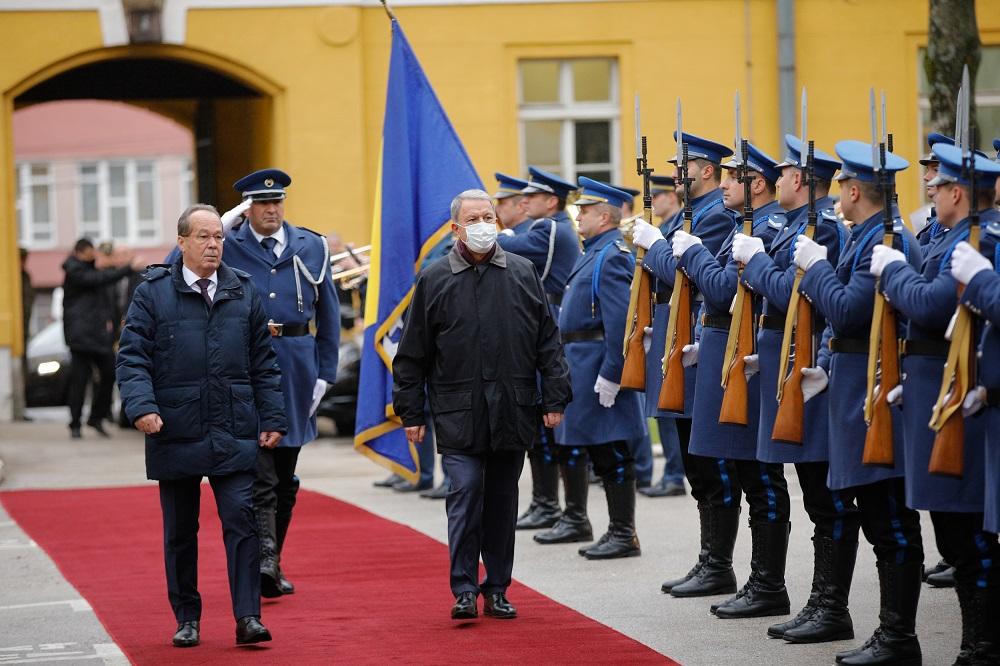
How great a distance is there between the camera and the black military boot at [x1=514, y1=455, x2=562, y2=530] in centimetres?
1091

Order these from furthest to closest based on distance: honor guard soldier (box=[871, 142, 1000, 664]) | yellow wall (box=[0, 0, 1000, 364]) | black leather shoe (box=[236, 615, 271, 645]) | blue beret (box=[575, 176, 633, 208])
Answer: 1. yellow wall (box=[0, 0, 1000, 364])
2. blue beret (box=[575, 176, 633, 208])
3. black leather shoe (box=[236, 615, 271, 645])
4. honor guard soldier (box=[871, 142, 1000, 664])

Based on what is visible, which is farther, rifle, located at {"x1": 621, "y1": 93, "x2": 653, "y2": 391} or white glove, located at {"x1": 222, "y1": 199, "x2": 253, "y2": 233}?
rifle, located at {"x1": 621, "y1": 93, "x2": 653, "y2": 391}

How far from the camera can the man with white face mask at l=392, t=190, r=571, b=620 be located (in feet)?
25.6

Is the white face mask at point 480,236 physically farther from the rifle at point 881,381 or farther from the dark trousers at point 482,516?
the rifle at point 881,381

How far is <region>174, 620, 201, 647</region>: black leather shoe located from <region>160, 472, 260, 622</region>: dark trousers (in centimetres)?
3

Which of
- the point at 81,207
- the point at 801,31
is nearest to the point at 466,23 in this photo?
the point at 801,31

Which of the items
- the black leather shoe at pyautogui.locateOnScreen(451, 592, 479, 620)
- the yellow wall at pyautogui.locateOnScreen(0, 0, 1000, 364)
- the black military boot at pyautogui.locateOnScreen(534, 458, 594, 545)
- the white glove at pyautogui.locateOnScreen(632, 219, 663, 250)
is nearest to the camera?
the black leather shoe at pyautogui.locateOnScreen(451, 592, 479, 620)

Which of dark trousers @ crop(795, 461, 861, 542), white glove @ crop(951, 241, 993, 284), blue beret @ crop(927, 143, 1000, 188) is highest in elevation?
blue beret @ crop(927, 143, 1000, 188)

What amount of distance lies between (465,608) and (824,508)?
1609 mm

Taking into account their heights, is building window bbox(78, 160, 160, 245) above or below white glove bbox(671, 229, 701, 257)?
above

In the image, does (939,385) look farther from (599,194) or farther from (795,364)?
(599,194)

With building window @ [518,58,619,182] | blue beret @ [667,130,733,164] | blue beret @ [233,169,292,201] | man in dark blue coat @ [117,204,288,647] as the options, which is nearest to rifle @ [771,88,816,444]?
blue beret @ [667,130,733,164]

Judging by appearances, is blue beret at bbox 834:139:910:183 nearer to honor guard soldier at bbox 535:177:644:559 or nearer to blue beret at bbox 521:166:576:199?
honor guard soldier at bbox 535:177:644:559

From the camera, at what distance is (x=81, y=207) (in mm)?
48031
